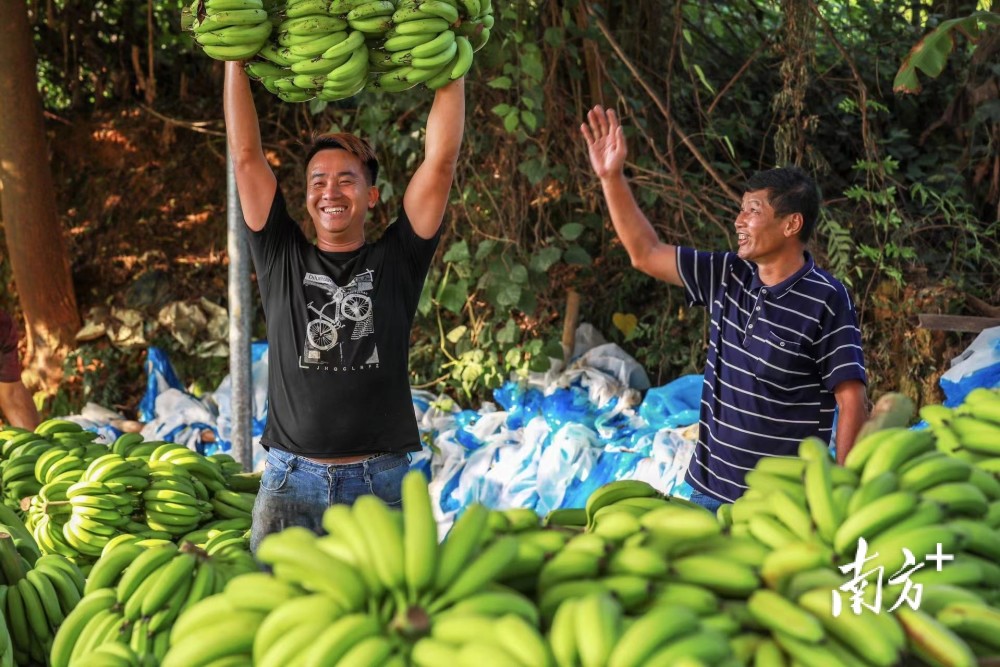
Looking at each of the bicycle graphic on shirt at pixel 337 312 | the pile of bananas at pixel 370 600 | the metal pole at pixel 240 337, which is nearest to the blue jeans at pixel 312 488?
the bicycle graphic on shirt at pixel 337 312

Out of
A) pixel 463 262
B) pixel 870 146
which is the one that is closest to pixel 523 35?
pixel 463 262

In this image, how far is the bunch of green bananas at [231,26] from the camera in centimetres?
234

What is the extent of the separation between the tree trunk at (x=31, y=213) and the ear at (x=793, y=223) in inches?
244

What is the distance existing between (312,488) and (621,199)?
1405mm

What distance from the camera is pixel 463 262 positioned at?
6352mm

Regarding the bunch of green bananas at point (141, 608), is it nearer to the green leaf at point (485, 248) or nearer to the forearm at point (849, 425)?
the forearm at point (849, 425)

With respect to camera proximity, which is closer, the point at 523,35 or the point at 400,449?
the point at 400,449

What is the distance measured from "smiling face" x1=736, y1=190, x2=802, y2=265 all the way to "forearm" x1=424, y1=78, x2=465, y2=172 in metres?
1.00

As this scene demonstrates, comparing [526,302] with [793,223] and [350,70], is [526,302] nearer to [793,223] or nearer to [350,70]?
[793,223]

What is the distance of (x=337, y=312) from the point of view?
2.66m

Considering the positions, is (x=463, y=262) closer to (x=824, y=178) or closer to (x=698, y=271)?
(x=824, y=178)

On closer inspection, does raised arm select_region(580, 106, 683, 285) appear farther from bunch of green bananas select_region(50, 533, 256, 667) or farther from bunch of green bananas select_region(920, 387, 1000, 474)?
bunch of green bananas select_region(50, 533, 256, 667)

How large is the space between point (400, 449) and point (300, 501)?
0.30 m

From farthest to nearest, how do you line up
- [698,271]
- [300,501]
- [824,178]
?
[824,178]
[698,271]
[300,501]
